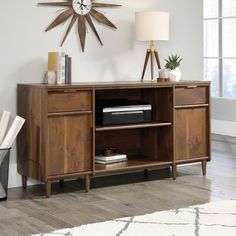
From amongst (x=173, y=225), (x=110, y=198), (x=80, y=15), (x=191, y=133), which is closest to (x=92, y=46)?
(x=80, y=15)

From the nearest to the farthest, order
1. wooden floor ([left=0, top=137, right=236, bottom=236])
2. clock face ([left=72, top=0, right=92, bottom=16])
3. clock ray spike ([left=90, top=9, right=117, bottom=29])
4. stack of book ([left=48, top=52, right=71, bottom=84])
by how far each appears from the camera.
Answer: wooden floor ([left=0, top=137, right=236, bottom=236]), stack of book ([left=48, top=52, right=71, bottom=84]), clock face ([left=72, top=0, right=92, bottom=16]), clock ray spike ([left=90, top=9, right=117, bottom=29])

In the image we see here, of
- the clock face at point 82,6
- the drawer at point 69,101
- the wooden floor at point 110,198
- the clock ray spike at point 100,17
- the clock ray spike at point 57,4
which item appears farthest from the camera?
the clock ray spike at point 100,17

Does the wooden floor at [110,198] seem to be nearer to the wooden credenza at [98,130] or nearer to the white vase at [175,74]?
the wooden credenza at [98,130]

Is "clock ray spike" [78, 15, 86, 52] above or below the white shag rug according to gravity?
above

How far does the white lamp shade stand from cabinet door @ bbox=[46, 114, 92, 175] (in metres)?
0.92

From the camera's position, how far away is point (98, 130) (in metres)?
4.54

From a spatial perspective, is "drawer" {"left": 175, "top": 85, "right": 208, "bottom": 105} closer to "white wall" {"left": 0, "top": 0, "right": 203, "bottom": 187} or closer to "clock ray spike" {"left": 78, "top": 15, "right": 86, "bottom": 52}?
"white wall" {"left": 0, "top": 0, "right": 203, "bottom": 187}

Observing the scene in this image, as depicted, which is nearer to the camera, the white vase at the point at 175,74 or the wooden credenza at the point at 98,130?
the wooden credenza at the point at 98,130

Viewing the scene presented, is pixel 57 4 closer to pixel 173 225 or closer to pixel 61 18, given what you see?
pixel 61 18

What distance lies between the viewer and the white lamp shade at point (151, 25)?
16.1 feet

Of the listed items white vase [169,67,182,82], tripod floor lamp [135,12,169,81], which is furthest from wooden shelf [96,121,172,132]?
tripod floor lamp [135,12,169,81]

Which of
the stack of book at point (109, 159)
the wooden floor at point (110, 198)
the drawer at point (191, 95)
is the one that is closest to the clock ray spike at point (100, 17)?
the drawer at point (191, 95)

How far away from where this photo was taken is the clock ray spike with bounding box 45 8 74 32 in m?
4.79

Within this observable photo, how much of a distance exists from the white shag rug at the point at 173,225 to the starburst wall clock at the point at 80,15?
1784mm
